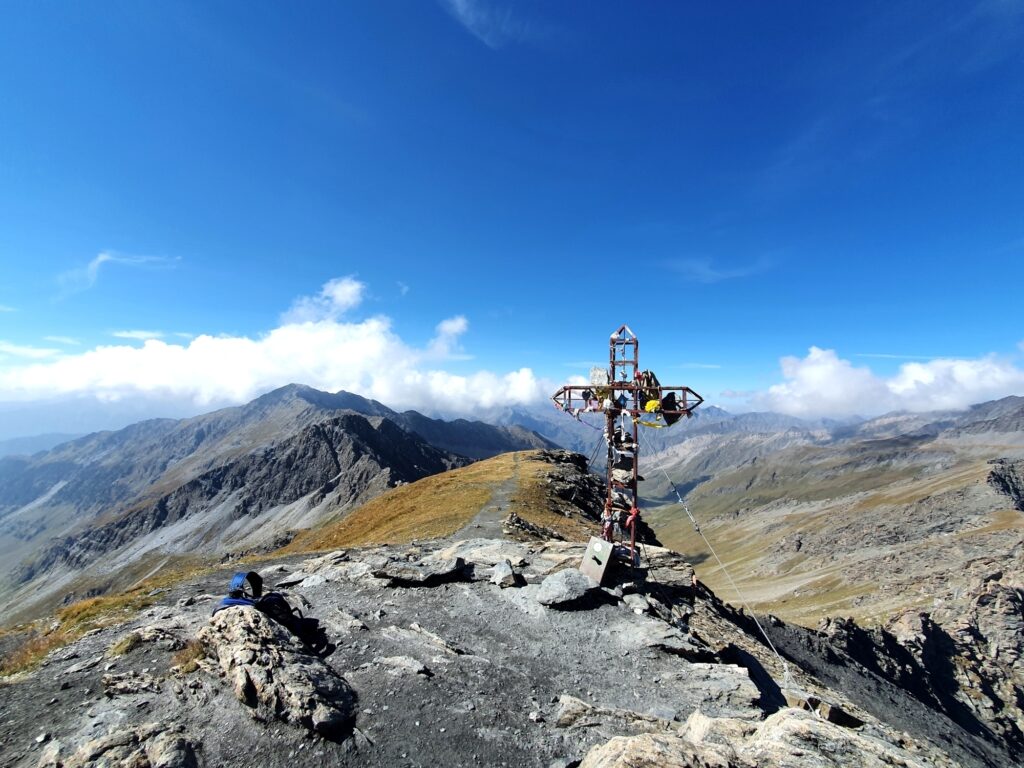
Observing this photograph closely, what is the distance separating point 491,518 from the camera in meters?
39.7

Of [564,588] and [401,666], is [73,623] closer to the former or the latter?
[401,666]

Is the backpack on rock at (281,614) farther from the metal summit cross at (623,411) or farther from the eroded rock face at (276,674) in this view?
the metal summit cross at (623,411)

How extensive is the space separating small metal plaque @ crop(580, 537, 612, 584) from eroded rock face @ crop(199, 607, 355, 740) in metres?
10.5

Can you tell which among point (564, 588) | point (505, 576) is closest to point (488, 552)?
point (505, 576)

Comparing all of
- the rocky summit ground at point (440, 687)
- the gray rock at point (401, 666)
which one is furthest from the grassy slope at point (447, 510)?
the gray rock at point (401, 666)

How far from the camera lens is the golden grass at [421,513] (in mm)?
39812

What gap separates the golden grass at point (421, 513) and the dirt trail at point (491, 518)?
0.79m

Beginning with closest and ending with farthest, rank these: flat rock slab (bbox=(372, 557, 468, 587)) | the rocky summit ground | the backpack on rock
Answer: the rocky summit ground
the backpack on rock
flat rock slab (bbox=(372, 557, 468, 587))

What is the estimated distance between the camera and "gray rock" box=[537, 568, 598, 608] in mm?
18391

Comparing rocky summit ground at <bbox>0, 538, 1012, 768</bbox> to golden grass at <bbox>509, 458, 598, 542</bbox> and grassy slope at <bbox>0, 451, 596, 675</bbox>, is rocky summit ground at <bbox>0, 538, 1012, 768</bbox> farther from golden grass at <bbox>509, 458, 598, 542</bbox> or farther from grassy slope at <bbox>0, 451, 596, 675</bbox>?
golden grass at <bbox>509, 458, 598, 542</bbox>

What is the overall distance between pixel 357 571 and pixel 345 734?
1136 cm

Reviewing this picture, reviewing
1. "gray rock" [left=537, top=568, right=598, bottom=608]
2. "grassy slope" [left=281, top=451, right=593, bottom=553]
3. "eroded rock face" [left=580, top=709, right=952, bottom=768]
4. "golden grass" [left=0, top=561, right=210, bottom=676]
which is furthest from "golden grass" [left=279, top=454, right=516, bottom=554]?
"eroded rock face" [left=580, top=709, right=952, bottom=768]

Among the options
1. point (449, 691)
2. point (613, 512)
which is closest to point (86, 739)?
point (449, 691)

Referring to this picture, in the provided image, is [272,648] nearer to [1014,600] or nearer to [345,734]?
[345,734]
